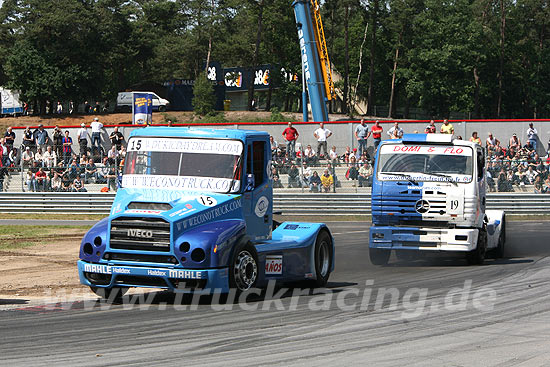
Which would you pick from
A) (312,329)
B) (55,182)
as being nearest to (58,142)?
(55,182)

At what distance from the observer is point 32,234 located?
21.4 m

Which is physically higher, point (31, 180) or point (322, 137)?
point (322, 137)

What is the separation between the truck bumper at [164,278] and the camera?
9688mm

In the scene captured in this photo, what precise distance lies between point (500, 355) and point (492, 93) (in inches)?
3215

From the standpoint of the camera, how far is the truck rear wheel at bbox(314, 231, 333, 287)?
11961mm

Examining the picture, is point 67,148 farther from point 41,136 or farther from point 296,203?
point 296,203

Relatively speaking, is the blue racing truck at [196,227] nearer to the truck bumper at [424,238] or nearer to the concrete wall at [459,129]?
the truck bumper at [424,238]

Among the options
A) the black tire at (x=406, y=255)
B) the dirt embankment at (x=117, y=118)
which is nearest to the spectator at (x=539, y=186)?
the black tire at (x=406, y=255)

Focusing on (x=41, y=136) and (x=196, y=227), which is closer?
(x=196, y=227)

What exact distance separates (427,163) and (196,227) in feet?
21.4

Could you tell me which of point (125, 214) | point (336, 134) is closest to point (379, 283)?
point (125, 214)

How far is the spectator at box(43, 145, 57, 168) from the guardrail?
1.18 m

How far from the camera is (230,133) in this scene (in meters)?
11.0

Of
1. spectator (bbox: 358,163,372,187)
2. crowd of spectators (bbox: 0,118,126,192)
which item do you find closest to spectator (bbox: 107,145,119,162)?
crowd of spectators (bbox: 0,118,126,192)
